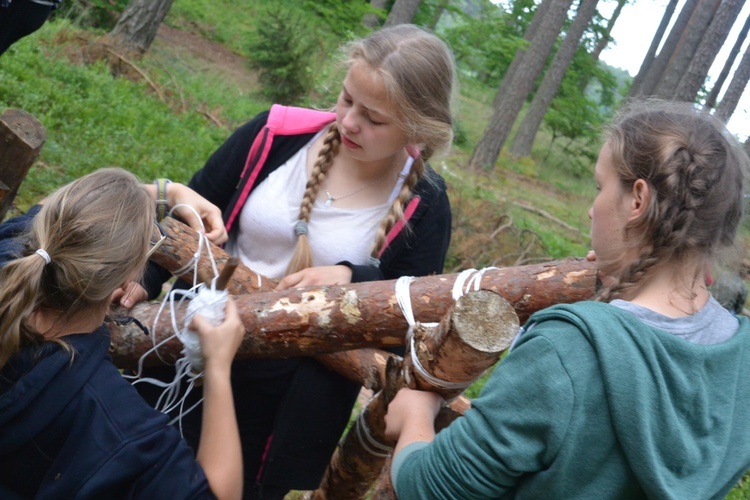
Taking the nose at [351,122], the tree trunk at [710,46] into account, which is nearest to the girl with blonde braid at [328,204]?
the nose at [351,122]

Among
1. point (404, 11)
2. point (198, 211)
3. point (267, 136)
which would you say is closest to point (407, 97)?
point (267, 136)

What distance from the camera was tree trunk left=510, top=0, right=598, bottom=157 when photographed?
18578 mm

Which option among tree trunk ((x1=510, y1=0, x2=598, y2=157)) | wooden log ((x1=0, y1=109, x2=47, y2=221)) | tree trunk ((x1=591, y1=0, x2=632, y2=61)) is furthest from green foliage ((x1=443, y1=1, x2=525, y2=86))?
wooden log ((x1=0, y1=109, x2=47, y2=221))

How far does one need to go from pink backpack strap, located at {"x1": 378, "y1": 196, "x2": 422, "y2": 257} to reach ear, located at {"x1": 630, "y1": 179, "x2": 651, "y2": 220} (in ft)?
3.53

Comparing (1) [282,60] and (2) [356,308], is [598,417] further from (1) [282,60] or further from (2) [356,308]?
(1) [282,60]

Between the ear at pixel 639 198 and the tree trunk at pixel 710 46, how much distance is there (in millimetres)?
11099

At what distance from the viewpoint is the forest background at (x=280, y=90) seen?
6871 millimetres

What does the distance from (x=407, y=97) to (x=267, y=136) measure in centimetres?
58

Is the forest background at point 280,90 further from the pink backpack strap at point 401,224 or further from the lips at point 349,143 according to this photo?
the pink backpack strap at point 401,224

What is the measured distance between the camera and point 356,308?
2.46 meters

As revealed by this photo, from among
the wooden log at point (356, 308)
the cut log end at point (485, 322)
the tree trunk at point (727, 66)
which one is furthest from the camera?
the tree trunk at point (727, 66)

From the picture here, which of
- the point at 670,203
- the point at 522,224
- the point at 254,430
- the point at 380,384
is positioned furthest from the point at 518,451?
the point at 522,224

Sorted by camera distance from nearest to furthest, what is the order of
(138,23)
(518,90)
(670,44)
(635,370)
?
Result: 1. (635,370)
2. (138,23)
3. (518,90)
4. (670,44)

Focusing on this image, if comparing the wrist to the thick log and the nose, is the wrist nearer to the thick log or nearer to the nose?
the thick log
